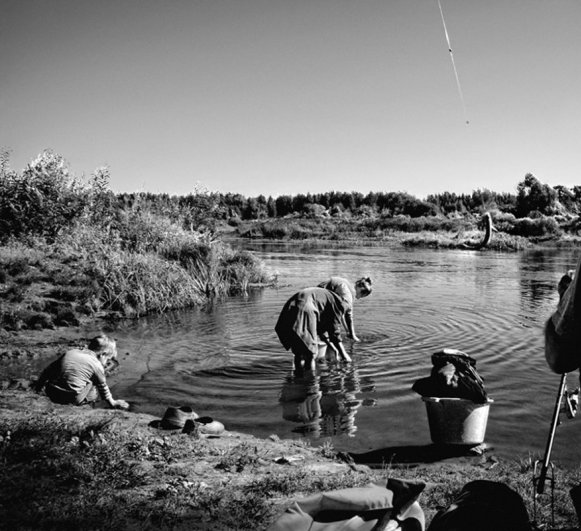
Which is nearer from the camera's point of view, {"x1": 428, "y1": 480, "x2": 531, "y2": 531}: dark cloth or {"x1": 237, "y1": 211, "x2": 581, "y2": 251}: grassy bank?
{"x1": 428, "y1": 480, "x2": 531, "y2": 531}: dark cloth

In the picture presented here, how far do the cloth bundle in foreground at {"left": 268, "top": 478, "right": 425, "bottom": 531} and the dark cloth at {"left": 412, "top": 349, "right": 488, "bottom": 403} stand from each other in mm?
3299

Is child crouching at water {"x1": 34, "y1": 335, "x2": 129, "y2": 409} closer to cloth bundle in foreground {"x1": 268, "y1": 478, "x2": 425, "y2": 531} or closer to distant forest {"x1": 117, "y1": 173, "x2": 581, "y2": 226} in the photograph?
cloth bundle in foreground {"x1": 268, "y1": 478, "x2": 425, "y2": 531}

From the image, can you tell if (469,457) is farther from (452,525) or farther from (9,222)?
(9,222)

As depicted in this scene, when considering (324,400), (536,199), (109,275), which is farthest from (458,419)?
(536,199)

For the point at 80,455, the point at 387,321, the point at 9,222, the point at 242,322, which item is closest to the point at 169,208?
the point at 9,222

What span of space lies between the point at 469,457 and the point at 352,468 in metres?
1.62

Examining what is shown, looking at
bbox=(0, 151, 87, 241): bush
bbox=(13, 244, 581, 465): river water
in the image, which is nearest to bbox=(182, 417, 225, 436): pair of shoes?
bbox=(13, 244, 581, 465): river water

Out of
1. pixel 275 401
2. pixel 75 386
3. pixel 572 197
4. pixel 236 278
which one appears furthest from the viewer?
pixel 572 197

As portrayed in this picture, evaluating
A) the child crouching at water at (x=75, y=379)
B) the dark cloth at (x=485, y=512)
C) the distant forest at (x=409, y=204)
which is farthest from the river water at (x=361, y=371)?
the distant forest at (x=409, y=204)

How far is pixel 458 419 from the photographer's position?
6.34 meters

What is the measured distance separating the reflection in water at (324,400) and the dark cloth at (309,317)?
630mm

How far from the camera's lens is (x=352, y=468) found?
5.60 metres

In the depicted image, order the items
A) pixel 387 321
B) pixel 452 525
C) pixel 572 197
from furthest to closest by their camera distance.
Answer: pixel 572 197 < pixel 387 321 < pixel 452 525

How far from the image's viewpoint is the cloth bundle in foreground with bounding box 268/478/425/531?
122 inches
